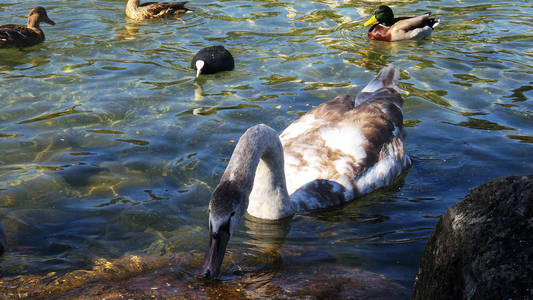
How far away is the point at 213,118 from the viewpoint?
8875mm

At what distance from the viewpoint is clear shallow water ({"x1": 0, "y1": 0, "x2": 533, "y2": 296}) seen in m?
5.86

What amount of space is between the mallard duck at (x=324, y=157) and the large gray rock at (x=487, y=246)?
186cm

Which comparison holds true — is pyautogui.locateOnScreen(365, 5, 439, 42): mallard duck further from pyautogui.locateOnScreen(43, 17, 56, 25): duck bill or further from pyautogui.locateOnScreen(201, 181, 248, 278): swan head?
pyautogui.locateOnScreen(201, 181, 248, 278): swan head

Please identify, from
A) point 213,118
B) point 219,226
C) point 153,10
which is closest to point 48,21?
point 153,10

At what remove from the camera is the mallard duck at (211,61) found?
10664 mm

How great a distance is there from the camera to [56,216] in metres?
6.20

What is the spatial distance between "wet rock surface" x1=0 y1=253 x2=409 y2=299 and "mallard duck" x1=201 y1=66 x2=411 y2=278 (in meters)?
0.60

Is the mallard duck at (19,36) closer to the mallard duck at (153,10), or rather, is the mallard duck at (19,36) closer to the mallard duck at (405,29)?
the mallard duck at (153,10)

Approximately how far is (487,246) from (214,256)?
211 centimetres

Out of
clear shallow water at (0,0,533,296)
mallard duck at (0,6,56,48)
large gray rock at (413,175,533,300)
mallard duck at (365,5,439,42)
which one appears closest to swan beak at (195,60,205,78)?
clear shallow water at (0,0,533,296)

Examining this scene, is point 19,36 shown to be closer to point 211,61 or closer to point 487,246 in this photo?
point 211,61

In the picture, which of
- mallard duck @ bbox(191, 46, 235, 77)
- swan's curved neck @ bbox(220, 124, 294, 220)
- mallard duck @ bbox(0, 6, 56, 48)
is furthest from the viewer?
mallard duck @ bbox(0, 6, 56, 48)

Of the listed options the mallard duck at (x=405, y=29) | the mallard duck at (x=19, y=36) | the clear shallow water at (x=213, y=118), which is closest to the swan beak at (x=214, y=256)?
the clear shallow water at (x=213, y=118)

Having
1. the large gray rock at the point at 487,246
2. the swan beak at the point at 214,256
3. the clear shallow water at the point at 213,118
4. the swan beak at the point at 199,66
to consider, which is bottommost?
the clear shallow water at the point at 213,118
